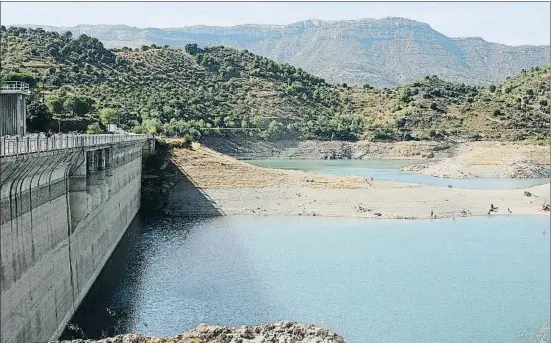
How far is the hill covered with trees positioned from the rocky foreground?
220 feet

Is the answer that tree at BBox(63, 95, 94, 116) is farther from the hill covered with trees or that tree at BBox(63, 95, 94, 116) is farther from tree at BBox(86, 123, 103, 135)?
the hill covered with trees

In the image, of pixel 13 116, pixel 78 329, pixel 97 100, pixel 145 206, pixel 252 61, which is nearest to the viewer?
pixel 78 329

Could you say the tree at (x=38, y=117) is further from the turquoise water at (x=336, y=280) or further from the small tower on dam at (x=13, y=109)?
the small tower on dam at (x=13, y=109)

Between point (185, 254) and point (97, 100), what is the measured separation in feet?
201

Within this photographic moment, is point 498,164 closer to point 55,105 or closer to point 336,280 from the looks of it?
point 55,105

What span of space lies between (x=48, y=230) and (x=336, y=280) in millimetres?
15368

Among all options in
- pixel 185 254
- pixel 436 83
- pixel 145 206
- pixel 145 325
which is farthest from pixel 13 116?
pixel 436 83

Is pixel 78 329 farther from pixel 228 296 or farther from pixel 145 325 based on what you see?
pixel 228 296

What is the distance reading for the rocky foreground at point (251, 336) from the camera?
1593cm

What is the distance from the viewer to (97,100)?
96.7m

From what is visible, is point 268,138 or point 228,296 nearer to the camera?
point 228,296

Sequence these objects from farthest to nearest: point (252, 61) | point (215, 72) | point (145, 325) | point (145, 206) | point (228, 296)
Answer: point (252, 61), point (215, 72), point (145, 206), point (228, 296), point (145, 325)

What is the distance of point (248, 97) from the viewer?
136 metres

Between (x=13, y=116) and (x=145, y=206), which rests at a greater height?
(x=13, y=116)
